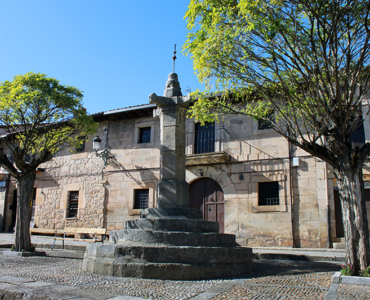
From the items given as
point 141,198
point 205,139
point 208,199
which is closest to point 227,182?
point 208,199

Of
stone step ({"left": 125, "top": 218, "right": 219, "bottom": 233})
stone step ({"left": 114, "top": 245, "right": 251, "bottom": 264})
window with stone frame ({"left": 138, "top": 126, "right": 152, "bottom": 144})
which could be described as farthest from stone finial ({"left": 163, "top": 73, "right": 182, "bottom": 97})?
window with stone frame ({"left": 138, "top": 126, "right": 152, "bottom": 144})

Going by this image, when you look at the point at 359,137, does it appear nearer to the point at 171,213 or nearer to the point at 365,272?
the point at 365,272

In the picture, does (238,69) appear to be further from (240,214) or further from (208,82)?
(240,214)

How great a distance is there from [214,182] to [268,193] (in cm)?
214

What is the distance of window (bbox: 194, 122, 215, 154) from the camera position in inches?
517

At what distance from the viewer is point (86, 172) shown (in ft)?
50.7

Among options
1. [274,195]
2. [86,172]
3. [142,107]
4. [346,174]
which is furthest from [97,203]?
[346,174]

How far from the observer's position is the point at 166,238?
566 centimetres

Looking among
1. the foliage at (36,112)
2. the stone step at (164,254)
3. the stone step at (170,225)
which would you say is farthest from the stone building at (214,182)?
the stone step at (164,254)

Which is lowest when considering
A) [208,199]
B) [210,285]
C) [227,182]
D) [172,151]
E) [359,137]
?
[210,285]

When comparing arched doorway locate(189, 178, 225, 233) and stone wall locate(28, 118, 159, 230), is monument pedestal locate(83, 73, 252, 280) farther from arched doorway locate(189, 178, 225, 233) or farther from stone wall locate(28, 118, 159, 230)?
stone wall locate(28, 118, 159, 230)

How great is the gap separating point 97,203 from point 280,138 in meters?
8.29

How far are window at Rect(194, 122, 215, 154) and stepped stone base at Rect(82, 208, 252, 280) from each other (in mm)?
6752

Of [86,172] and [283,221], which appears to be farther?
[86,172]
